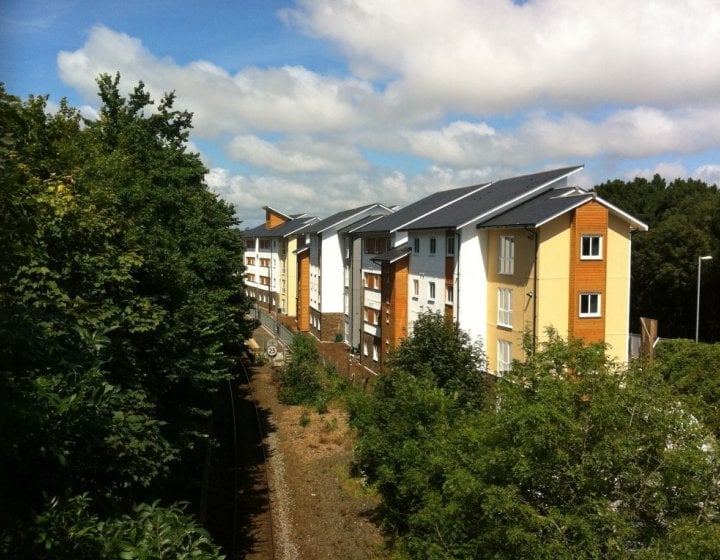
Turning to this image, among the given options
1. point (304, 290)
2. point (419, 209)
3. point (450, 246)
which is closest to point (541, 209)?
point (450, 246)

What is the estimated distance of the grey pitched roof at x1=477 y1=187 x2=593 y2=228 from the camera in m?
24.5

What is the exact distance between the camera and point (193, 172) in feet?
94.1

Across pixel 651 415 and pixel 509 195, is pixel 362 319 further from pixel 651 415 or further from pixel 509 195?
pixel 651 415

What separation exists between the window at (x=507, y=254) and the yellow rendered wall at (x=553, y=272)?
6.50 feet

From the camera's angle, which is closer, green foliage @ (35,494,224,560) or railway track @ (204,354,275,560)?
green foliage @ (35,494,224,560)

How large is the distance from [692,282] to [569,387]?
37.6 meters

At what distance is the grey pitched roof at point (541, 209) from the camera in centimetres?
2452

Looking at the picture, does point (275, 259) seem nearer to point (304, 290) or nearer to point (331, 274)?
point (304, 290)

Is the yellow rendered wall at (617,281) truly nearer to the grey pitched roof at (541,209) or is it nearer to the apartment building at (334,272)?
the grey pitched roof at (541,209)

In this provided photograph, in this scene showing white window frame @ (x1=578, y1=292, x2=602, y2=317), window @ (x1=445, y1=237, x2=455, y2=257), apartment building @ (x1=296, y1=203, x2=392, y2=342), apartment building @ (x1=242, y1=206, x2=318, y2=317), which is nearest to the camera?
white window frame @ (x1=578, y1=292, x2=602, y2=317)

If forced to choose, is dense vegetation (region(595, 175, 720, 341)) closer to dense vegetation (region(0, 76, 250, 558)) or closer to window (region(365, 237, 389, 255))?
window (region(365, 237, 389, 255))

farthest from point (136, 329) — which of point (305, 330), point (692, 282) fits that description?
point (305, 330)

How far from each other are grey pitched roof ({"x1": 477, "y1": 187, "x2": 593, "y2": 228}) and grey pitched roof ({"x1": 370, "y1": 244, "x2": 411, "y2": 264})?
7263 millimetres

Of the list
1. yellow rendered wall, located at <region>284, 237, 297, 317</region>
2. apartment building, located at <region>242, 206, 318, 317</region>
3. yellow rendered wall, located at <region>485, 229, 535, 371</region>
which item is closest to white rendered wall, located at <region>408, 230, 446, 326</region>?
yellow rendered wall, located at <region>485, 229, 535, 371</region>
